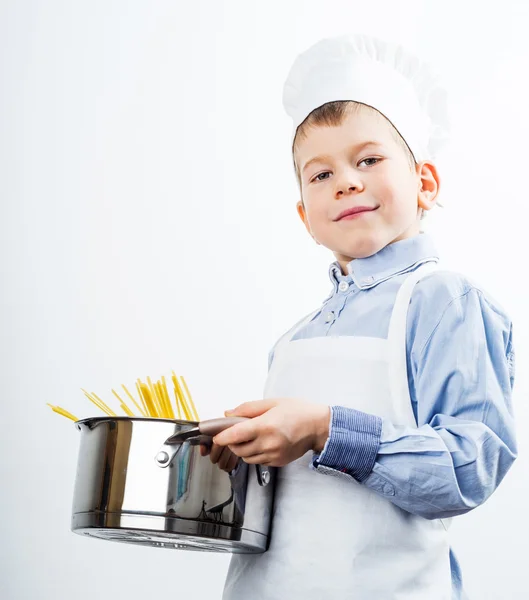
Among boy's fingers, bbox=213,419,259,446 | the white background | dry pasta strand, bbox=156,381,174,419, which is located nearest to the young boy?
boy's fingers, bbox=213,419,259,446

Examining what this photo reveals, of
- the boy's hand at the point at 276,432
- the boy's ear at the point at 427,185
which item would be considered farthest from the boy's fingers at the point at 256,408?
the boy's ear at the point at 427,185

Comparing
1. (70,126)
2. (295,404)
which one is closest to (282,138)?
(70,126)

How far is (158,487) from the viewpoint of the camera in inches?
27.3

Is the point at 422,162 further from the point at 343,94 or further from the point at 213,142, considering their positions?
the point at 213,142

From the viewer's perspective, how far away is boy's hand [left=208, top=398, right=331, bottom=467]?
0.68 m

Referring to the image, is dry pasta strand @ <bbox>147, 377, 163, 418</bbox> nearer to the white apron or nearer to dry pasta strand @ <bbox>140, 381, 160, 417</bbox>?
dry pasta strand @ <bbox>140, 381, 160, 417</bbox>

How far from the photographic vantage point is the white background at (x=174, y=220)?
1.64 meters

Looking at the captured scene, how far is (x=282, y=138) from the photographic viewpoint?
75.4 inches

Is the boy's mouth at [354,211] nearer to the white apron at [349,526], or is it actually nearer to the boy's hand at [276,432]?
the white apron at [349,526]

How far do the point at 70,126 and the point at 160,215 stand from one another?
11.0 inches

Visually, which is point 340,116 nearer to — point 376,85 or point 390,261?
point 376,85

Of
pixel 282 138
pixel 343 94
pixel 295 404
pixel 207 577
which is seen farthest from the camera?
pixel 282 138

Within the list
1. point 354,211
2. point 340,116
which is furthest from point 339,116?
point 354,211

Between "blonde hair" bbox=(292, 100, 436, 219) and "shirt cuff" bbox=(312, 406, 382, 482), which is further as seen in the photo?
"blonde hair" bbox=(292, 100, 436, 219)
